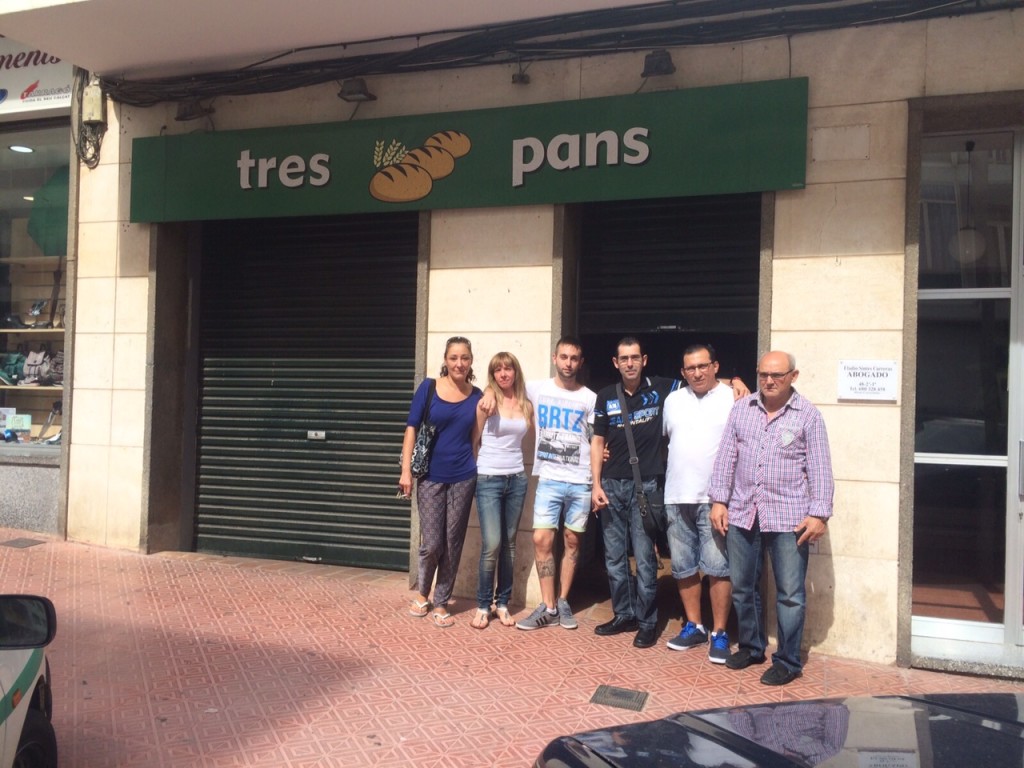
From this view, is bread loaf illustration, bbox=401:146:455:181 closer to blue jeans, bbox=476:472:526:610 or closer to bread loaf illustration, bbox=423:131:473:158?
bread loaf illustration, bbox=423:131:473:158

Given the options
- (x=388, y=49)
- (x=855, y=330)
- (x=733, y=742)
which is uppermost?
(x=388, y=49)

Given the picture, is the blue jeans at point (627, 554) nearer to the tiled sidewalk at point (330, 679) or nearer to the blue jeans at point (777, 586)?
the tiled sidewalk at point (330, 679)

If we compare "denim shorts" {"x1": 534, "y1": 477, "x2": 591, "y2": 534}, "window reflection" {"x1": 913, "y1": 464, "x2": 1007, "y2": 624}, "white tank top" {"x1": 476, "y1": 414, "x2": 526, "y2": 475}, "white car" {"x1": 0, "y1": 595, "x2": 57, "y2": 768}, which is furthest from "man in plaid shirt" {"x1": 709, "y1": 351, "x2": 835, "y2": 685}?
"white car" {"x1": 0, "y1": 595, "x2": 57, "y2": 768}

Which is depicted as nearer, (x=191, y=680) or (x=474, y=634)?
(x=191, y=680)

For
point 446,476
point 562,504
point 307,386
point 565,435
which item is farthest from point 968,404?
point 307,386

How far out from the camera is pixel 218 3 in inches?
233

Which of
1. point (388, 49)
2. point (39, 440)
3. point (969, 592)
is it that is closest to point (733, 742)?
point (969, 592)

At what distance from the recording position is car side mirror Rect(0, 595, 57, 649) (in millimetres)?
2637

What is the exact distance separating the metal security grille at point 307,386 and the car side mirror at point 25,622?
167 inches

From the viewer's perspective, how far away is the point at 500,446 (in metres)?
5.62

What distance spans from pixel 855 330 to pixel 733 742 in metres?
3.70

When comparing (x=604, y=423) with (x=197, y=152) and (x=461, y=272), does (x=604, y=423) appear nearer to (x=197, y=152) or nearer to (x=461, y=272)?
(x=461, y=272)

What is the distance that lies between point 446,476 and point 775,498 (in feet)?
7.04

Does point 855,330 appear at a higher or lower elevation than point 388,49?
lower
